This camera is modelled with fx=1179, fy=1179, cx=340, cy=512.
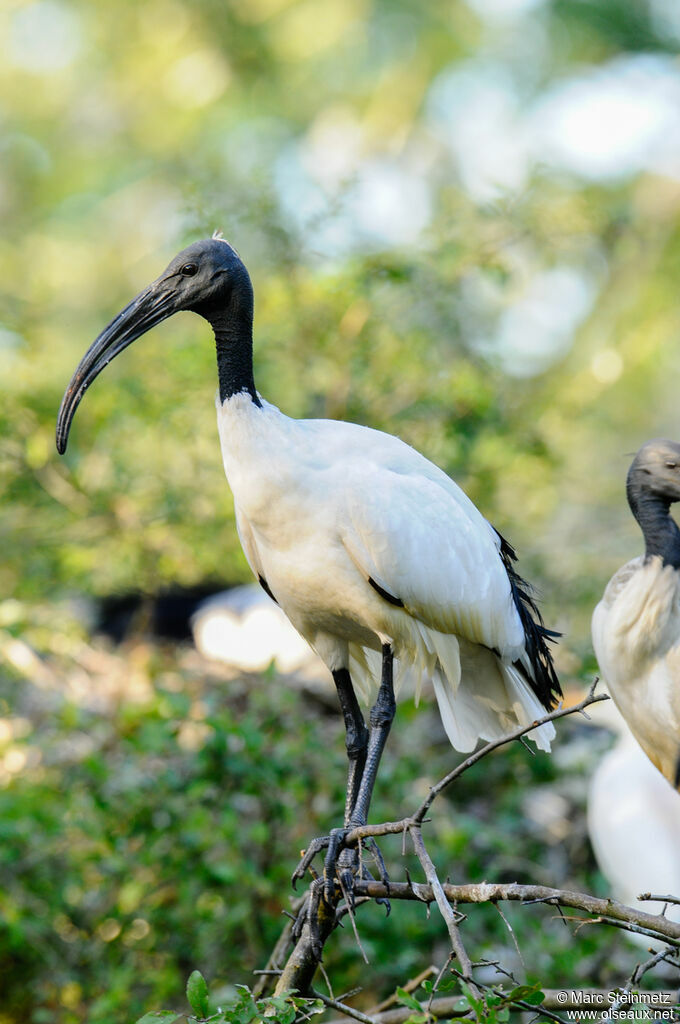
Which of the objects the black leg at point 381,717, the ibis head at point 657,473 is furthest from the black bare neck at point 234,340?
the ibis head at point 657,473

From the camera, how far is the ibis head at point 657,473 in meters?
3.39

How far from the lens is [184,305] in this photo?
311 cm

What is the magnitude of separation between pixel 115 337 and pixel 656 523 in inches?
64.6

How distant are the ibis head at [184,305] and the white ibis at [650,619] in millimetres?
1239

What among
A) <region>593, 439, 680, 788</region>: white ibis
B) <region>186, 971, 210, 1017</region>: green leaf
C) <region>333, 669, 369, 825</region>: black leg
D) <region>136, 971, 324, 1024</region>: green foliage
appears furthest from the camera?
<region>333, 669, 369, 825</region>: black leg

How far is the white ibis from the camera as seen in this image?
341 cm

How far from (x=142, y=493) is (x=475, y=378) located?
174 cm

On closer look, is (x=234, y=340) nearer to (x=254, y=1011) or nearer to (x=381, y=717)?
(x=381, y=717)

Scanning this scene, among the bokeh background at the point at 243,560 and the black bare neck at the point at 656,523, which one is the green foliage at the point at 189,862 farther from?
the black bare neck at the point at 656,523

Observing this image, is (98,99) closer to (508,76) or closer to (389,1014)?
(508,76)

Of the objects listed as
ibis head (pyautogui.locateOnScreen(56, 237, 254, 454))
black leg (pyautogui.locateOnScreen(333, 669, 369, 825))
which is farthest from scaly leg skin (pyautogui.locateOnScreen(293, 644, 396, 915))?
ibis head (pyautogui.locateOnScreen(56, 237, 254, 454))

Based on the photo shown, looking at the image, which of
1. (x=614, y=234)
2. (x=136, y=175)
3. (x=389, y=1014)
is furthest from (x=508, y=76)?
(x=389, y=1014)

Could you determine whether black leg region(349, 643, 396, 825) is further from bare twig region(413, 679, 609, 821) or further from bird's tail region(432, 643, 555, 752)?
bare twig region(413, 679, 609, 821)

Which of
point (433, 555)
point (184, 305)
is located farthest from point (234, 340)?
point (433, 555)
